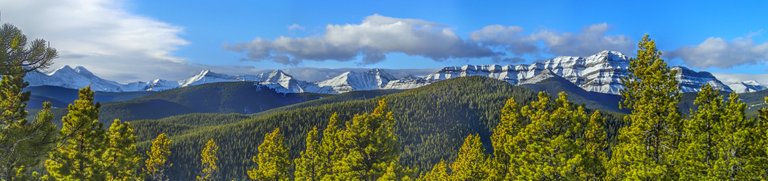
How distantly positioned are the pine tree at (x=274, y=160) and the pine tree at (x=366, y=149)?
48.2ft

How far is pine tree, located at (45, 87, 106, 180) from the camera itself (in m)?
37.9

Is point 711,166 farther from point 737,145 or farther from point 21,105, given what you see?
point 21,105

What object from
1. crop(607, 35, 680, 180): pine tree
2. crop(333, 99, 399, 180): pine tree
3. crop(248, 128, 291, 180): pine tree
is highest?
crop(607, 35, 680, 180): pine tree

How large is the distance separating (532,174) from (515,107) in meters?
10.0

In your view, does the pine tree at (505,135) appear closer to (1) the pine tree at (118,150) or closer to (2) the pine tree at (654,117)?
(2) the pine tree at (654,117)

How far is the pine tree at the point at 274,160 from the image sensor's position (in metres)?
52.9

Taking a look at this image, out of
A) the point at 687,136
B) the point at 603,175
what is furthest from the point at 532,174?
the point at 687,136

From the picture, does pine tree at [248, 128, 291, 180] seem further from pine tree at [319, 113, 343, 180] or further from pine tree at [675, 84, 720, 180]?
pine tree at [675, 84, 720, 180]

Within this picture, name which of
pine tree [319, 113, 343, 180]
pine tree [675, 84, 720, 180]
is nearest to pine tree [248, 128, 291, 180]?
pine tree [319, 113, 343, 180]

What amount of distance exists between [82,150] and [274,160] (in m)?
18.3

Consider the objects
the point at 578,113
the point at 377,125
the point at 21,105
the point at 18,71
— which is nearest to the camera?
the point at 18,71

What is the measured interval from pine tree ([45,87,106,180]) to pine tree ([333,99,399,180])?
17.7m

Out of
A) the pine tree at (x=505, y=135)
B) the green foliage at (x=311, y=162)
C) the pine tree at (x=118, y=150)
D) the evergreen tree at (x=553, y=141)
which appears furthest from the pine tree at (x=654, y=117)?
the pine tree at (x=118, y=150)

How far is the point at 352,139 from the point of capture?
3947 centimetres
